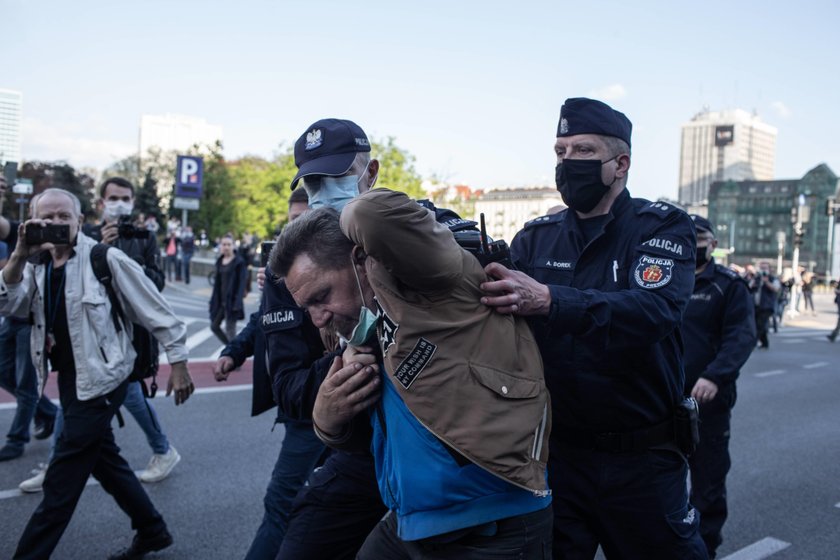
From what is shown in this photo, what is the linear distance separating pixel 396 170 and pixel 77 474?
113 feet

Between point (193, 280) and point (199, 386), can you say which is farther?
point (193, 280)

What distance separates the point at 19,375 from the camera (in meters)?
5.92

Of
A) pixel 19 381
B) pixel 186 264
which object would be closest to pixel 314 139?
pixel 19 381

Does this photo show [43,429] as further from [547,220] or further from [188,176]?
[188,176]

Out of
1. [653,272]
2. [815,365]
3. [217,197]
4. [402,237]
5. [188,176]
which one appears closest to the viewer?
[402,237]

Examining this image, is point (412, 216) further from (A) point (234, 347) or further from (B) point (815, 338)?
(B) point (815, 338)

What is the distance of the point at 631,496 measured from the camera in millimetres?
2594

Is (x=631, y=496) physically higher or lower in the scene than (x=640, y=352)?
lower

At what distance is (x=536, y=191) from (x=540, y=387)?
134m

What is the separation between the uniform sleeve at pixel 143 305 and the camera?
394 centimetres

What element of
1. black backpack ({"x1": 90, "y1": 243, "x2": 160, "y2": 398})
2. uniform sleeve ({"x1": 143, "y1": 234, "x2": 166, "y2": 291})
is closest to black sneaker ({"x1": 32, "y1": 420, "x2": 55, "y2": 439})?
uniform sleeve ({"x1": 143, "y1": 234, "x2": 166, "y2": 291})

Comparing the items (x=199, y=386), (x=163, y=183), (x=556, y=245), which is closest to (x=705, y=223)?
(x=556, y=245)

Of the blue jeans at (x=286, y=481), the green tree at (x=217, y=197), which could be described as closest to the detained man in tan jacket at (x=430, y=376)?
the blue jeans at (x=286, y=481)

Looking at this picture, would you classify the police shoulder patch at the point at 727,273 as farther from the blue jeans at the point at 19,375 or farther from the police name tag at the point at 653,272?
the blue jeans at the point at 19,375
